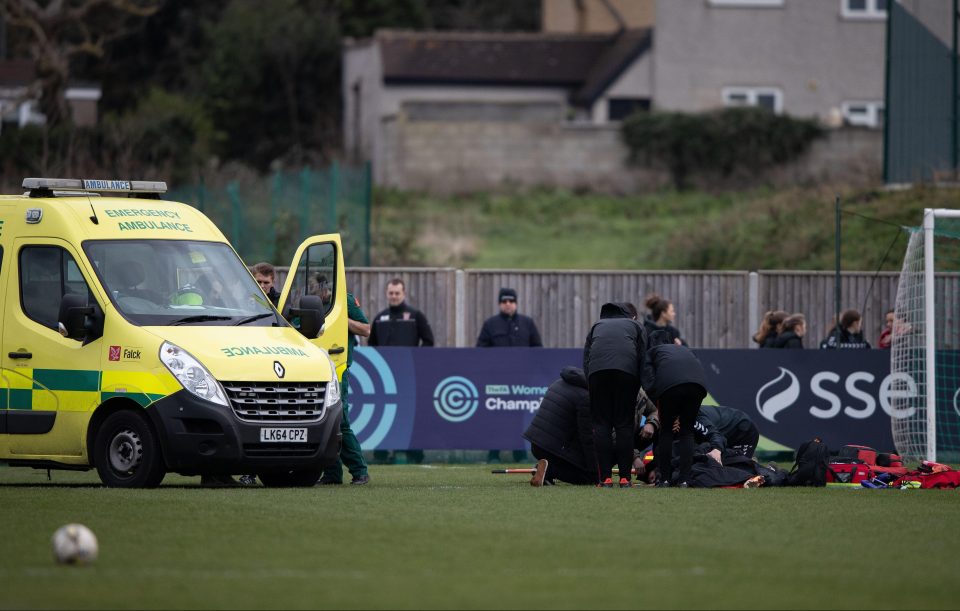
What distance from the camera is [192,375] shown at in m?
13.6

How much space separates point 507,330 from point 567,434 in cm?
559

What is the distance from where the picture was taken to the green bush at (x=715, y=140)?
4259 centimetres

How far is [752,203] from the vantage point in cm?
3659

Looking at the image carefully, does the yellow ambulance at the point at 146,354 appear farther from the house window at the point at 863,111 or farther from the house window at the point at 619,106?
the house window at the point at 863,111

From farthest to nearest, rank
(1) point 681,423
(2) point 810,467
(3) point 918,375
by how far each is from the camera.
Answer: (3) point 918,375, (2) point 810,467, (1) point 681,423

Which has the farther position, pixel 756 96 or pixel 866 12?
pixel 756 96

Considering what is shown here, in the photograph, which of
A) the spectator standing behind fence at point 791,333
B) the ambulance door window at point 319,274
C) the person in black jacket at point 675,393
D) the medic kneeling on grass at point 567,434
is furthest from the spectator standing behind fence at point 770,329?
the ambulance door window at point 319,274

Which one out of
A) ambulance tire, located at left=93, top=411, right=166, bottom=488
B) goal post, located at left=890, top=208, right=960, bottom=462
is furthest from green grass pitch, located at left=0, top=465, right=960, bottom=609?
goal post, located at left=890, top=208, right=960, bottom=462

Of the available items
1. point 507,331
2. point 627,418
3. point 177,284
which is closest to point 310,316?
point 177,284

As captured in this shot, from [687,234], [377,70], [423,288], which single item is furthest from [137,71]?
[423,288]

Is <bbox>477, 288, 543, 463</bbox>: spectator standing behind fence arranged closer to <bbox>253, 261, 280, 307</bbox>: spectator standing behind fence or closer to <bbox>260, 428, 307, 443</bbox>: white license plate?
<bbox>253, 261, 280, 307</bbox>: spectator standing behind fence

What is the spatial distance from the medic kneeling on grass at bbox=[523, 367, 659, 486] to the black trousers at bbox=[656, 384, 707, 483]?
0.43m

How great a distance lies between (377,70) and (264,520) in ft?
126

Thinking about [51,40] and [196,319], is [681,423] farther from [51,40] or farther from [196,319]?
[51,40]
